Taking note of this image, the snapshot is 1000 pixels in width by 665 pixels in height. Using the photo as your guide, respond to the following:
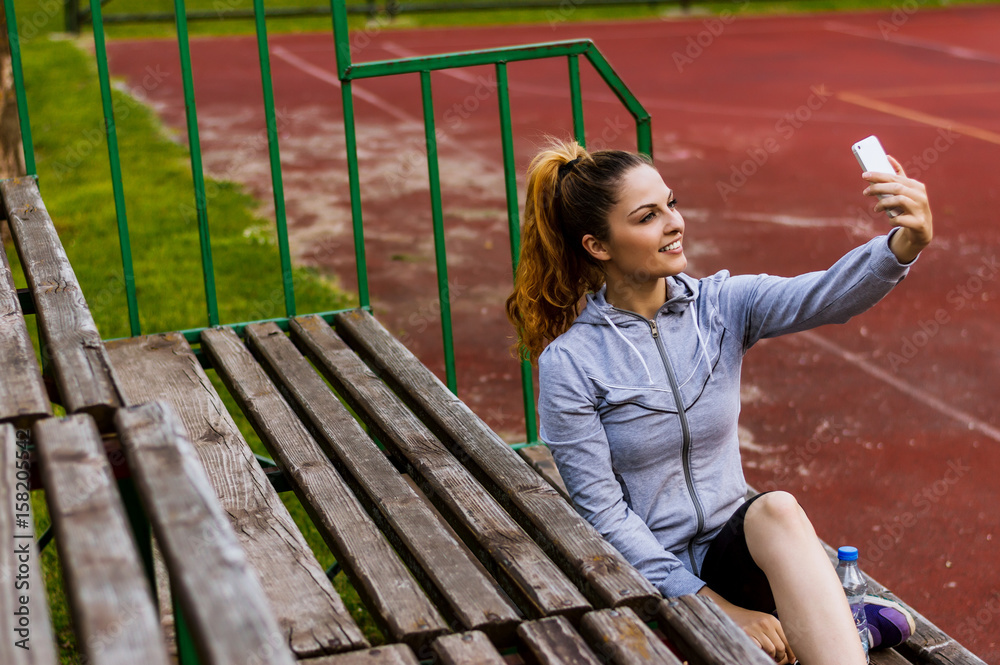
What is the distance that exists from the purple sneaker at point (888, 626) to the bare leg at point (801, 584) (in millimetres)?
362

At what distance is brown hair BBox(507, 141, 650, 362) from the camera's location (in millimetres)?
2568

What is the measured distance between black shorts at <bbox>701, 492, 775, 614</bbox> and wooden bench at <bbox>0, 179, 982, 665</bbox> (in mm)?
234

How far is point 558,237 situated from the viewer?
8.74 feet

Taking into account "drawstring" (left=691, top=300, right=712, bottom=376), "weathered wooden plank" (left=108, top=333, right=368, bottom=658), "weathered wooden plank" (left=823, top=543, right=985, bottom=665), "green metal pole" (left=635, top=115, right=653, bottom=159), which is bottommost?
"weathered wooden plank" (left=823, top=543, right=985, bottom=665)

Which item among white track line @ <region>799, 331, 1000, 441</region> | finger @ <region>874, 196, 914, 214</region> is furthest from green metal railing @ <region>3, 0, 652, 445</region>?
white track line @ <region>799, 331, 1000, 441</region>

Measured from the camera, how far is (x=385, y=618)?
191 cm

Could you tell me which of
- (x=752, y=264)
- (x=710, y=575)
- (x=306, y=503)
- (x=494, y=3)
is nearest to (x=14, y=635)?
(x=306, y=503)

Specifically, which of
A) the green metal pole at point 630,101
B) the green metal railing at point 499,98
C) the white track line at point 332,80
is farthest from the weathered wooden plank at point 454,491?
the white track line at point 332,80

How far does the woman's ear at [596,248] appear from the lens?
2566 mm

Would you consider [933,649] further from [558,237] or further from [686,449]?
[558,237]

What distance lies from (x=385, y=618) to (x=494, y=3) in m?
16.6

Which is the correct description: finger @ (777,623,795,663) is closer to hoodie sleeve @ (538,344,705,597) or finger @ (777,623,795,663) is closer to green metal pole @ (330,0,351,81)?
hoodie sleeve @ (538,344,705,597)

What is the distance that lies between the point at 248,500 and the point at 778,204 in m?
6.37

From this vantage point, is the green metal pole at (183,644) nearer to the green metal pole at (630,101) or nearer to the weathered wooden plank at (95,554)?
the weathered wooden plank at (95,554)
